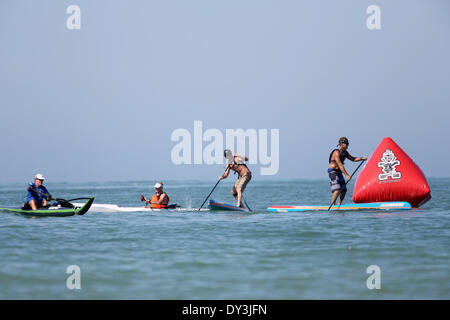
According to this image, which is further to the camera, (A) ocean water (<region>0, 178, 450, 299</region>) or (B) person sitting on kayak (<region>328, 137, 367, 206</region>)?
(B) person sitting on kayak (<region>328, 137, 367, 206</region>)

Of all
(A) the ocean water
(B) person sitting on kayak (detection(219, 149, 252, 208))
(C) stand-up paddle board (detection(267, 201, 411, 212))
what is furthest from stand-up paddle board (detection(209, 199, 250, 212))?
(A) the ocean water

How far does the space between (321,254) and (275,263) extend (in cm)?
117

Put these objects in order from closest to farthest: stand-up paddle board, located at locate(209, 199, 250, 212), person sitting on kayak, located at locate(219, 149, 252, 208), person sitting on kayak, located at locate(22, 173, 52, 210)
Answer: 1. person sitting on kayak, located at locate(22, 173, 52, 210)
2. person sitting on kayak, located at locate(219, 149, 252, 208)
3. stand-up paddle board, located at locate(209, 199, 250, 212)

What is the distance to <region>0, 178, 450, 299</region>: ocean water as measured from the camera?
693 cm

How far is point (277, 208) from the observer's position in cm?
1694

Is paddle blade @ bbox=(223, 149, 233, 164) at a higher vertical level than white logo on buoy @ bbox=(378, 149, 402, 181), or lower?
higher

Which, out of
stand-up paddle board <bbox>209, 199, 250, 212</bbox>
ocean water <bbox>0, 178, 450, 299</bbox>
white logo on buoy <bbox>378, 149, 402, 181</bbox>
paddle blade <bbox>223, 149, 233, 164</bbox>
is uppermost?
paddle blade <bbox>223, 149, 233, 164</bbox>

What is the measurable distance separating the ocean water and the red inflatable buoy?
1768 millimetres

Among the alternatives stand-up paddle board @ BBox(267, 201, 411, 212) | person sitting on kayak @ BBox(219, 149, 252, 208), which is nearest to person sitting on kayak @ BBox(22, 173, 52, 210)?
person sitting on kayak @ BBox(219, 149, 252, 208)

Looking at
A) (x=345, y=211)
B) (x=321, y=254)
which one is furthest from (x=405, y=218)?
(x=321, y=254)

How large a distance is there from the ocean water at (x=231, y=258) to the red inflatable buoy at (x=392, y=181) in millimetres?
1768

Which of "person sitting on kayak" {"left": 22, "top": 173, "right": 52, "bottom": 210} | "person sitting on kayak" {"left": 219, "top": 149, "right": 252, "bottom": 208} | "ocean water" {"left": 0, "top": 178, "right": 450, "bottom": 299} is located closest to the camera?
"ocean water" {"left": 0, "top": 178, "right": 450, "bottom": 299}

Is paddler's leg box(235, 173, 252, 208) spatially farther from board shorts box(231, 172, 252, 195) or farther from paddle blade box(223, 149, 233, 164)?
paddle blade box(223, 149, 233, 164)

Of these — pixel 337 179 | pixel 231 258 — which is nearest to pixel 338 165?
pixel 337 179
